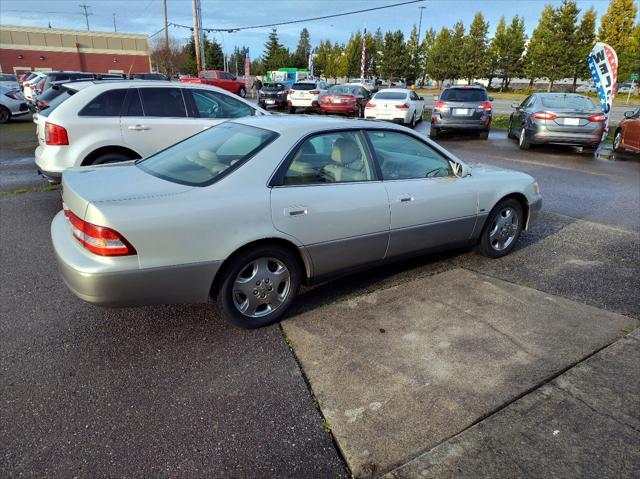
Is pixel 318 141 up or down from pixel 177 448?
up

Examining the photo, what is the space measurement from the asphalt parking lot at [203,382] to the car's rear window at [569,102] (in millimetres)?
7843

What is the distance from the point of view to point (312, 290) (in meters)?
4.21

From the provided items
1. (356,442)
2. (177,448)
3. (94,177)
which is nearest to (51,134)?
(94,177)

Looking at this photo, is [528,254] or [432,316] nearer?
[432,316]

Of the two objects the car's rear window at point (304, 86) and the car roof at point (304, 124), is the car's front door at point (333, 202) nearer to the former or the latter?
the car roof at point (304, 124)

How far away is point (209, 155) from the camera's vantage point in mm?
3666

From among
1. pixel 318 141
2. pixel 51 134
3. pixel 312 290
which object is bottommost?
pixel 312 290

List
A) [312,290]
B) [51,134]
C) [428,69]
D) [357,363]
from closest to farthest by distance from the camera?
1. [357,363]
2. [312,290]
3. [51,134]
4. [428,69]

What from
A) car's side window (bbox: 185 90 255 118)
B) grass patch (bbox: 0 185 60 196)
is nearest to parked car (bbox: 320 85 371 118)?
car's side window (bbox: 185 90 255 118)

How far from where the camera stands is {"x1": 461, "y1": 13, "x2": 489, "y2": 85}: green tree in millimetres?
58125

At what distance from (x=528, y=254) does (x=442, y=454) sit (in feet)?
11.4

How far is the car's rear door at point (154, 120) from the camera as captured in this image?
657 cm

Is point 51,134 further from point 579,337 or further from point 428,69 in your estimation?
point 428,69

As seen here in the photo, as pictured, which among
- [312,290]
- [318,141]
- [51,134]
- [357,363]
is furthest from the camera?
[51,134]
